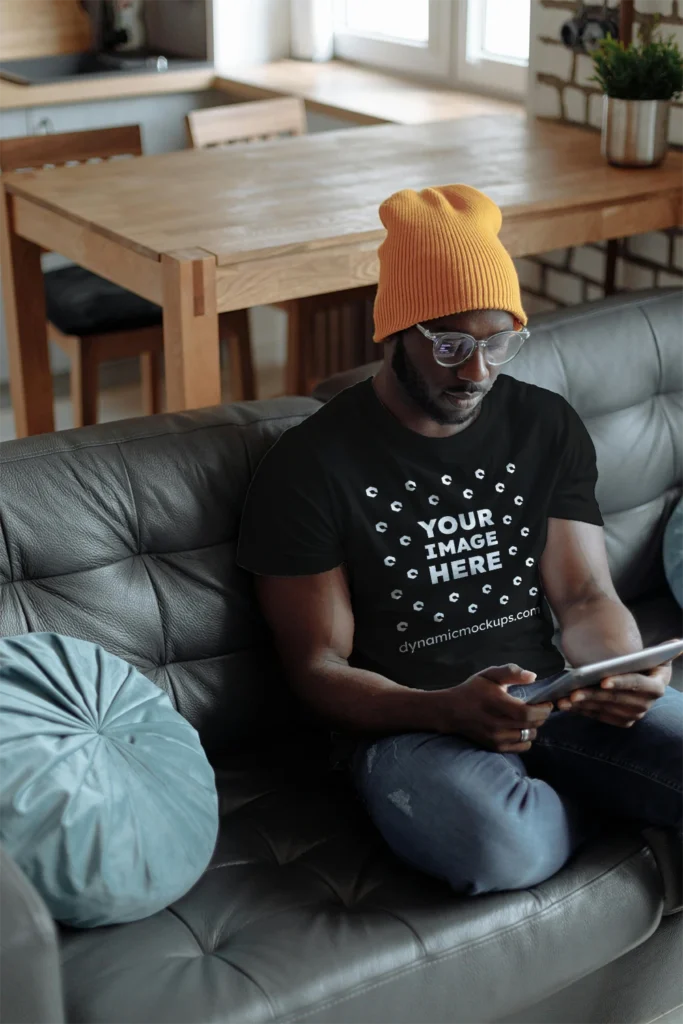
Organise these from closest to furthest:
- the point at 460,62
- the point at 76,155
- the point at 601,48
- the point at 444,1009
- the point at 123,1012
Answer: the point at 123,1012, the point at 444,1009, the point at 601,48, the point at 76,155, the point at 460,62

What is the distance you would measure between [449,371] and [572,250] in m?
1.61

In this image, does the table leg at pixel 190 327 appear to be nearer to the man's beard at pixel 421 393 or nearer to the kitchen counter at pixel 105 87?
the man's beard at pixel 421 393

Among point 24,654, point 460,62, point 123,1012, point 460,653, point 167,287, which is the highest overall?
point 460,62

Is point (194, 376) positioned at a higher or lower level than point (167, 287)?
lower

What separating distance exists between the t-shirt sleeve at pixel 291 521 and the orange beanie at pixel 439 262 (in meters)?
0.23

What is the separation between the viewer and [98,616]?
5.87 feet

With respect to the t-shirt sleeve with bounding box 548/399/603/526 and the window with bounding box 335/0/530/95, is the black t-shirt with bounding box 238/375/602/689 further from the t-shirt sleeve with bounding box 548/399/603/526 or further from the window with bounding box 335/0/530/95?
the window with bounding box 335/0/530/95

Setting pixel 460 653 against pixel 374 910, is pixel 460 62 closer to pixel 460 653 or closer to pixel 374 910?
pixel 460 653

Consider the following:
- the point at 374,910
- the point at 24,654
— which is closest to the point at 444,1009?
the point at 374,910

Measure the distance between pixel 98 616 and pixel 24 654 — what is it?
20cm

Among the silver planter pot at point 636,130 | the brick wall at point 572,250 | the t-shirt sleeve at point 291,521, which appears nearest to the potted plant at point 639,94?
the silver planter pot at point 636,130

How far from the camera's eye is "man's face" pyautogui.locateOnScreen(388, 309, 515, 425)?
5.81 feet

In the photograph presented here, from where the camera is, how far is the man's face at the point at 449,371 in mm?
1771

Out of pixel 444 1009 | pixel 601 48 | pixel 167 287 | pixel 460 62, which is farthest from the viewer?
pixel 460 62
